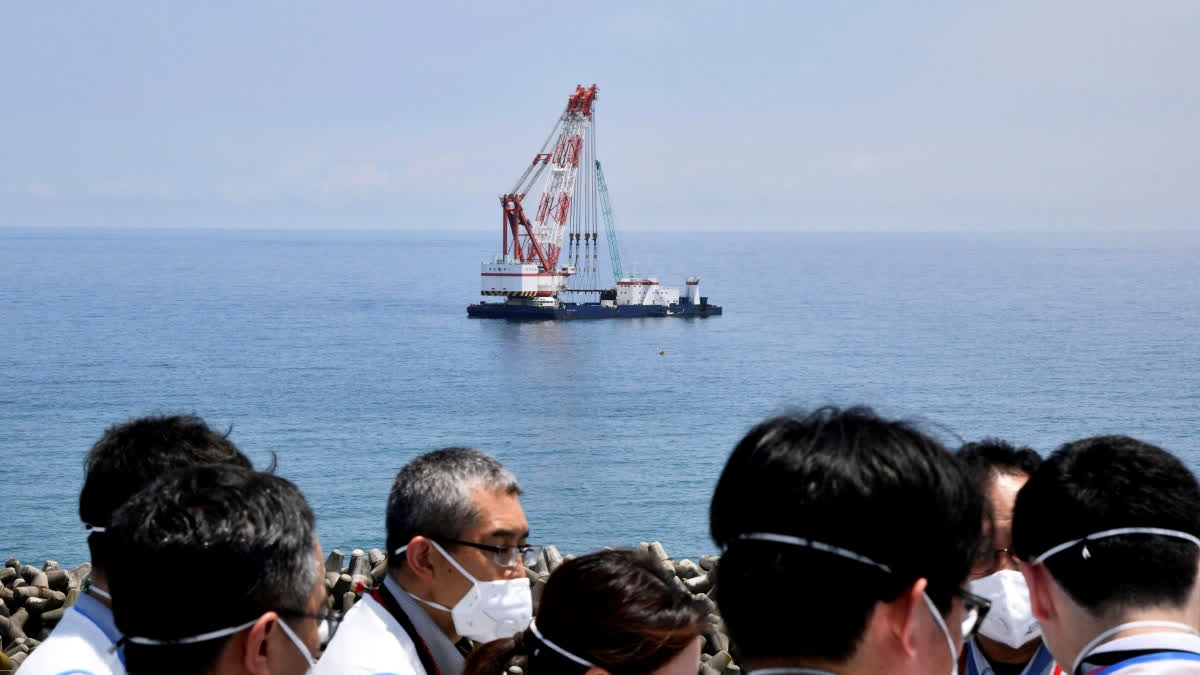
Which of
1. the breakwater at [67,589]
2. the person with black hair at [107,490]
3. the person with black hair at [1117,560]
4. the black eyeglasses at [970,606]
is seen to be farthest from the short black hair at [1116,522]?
the breakwater at [67,589]

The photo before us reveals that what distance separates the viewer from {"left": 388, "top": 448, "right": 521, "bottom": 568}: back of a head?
3.46m

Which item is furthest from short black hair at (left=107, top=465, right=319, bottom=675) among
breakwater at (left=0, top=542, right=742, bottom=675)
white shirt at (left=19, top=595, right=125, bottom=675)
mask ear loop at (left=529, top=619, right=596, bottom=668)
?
breakwater at (left=0, top=542, right=742, bottom=675)

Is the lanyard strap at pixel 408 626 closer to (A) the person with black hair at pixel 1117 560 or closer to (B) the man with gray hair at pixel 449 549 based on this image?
(B) the man with gray hair at pixel 449 549

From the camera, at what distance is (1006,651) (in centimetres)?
354

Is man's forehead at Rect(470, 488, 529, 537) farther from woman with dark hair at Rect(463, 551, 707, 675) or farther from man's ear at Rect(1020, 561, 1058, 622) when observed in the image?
man's ear at Rect(1020, 561, 1058, 622)

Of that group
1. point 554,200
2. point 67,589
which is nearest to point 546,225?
point 554,200

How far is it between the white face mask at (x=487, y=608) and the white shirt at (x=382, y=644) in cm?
6

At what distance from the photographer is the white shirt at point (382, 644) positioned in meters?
3.12

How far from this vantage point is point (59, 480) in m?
40.6

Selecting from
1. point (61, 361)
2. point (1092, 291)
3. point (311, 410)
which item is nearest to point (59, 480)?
point (311, 410)

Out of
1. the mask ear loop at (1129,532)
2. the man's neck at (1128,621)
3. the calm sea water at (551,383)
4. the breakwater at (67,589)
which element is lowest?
the calm sea water at (551,383)

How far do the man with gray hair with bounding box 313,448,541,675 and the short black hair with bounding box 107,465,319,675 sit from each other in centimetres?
129

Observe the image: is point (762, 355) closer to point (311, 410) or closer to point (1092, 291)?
point (311, 410)

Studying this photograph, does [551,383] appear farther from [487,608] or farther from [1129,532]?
[1129,532]
